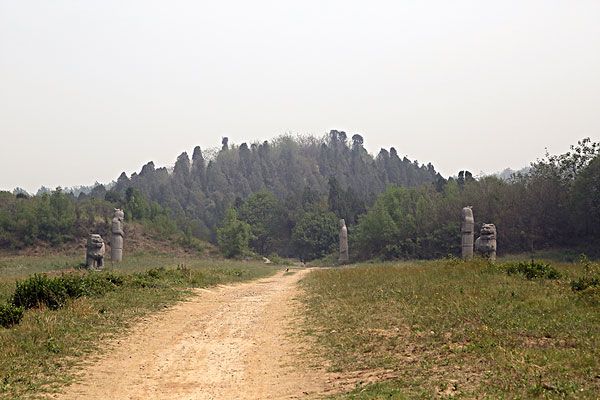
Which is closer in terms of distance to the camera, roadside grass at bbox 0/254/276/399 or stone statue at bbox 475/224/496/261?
roadside grass at bbox 0/254/276/399

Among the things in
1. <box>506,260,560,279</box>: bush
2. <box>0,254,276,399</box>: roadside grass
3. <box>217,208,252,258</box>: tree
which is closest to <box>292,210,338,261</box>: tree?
<box>217,208,252,258</box>: tree

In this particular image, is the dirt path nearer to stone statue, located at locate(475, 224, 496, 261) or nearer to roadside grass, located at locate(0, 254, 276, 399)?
roadside grass, located at locate(0, 254, 276, 399)

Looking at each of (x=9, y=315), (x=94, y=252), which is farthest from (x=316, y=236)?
(x=9, y=315)

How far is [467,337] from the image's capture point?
10.4m

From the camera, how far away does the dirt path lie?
29.6 feet

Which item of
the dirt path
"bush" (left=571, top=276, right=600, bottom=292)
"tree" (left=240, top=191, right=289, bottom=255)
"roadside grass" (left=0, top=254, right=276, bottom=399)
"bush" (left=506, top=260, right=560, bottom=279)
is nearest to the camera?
the dirt path

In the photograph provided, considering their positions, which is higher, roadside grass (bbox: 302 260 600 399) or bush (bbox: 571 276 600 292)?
bush (bbox: 571 276 600 292)

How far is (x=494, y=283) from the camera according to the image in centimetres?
1689

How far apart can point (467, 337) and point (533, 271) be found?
9155 mm

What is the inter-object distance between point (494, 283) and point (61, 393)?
38.8 feet

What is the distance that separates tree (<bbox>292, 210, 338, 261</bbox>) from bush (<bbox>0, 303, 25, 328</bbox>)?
70087 millimetres

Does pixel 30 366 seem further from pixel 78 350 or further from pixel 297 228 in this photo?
pixel 297 228

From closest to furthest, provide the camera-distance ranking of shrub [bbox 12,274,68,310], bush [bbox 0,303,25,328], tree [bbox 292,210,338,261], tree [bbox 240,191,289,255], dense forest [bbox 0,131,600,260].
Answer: bush [bbox 0,303,25,328] < shrub [bbox 12,274,68,310] < dense forest [bbox 0,131,600,260] < tree [bbox 292,210,338,261] < tree [bbox 240,191,289,255]

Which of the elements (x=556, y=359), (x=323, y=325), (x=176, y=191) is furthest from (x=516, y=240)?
(x=176, y=191)
